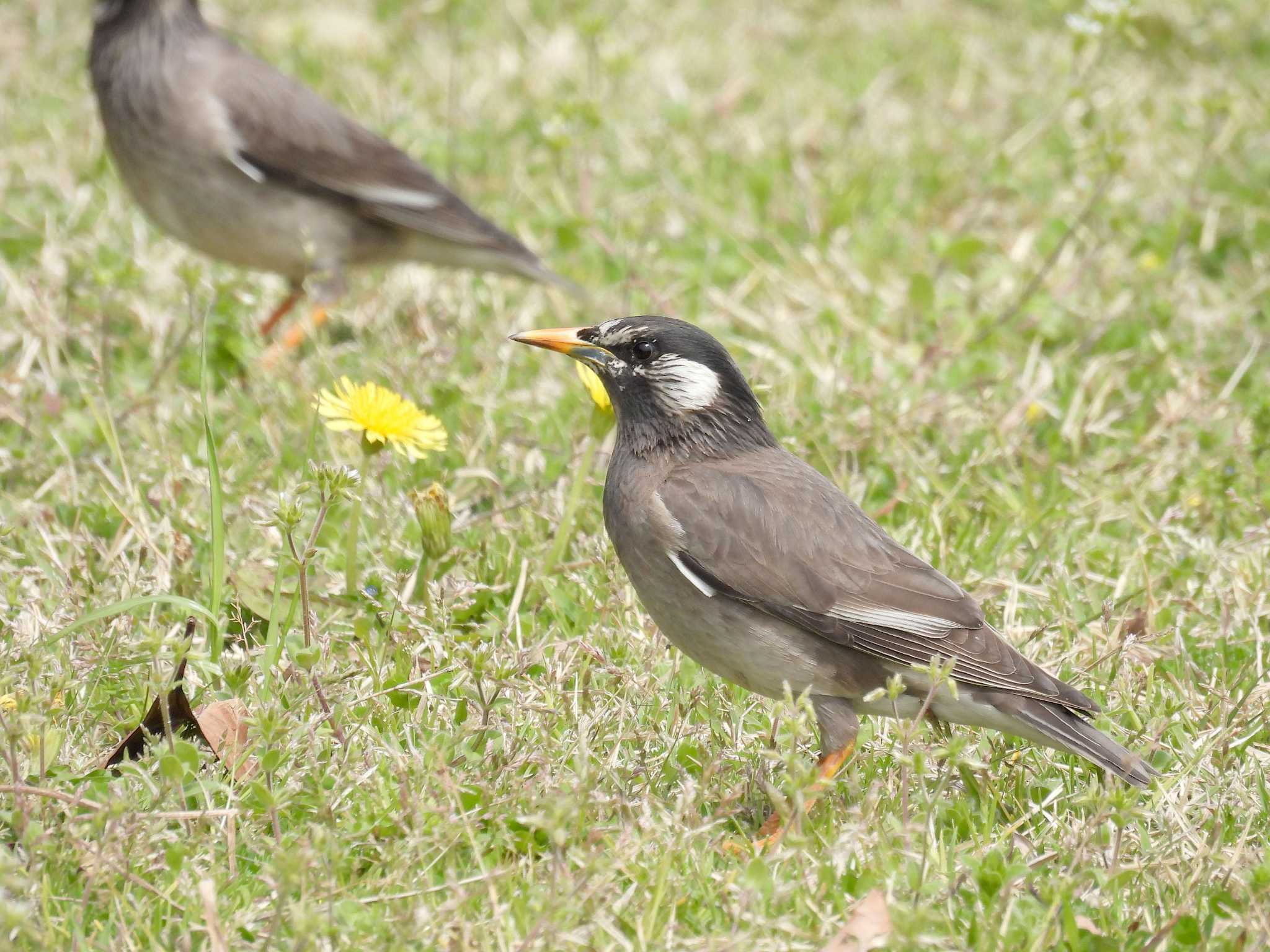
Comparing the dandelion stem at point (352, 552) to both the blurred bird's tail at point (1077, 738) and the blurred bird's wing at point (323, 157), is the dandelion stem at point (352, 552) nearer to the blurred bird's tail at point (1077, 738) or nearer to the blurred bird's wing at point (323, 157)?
the blurred bird's tail at point (1077, 738)

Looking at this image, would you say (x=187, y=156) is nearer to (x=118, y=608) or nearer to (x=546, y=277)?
(x=546, y=277)

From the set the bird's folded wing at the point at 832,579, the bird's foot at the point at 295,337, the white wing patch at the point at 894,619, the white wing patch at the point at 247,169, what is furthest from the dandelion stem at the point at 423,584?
the white wing patch at the point at 247,169

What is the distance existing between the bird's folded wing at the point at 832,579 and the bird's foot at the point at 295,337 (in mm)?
2621

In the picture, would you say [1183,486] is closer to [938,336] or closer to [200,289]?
[938,336]

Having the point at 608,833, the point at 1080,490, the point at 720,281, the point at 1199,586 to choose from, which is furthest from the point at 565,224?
the point at 608,833

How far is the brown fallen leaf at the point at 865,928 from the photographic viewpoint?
11.0 ft

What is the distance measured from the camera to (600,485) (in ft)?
18.3

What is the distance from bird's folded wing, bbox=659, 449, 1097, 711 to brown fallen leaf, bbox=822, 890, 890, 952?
83 cm

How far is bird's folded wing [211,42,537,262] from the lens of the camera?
6992mm

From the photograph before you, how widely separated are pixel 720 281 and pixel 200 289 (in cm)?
242

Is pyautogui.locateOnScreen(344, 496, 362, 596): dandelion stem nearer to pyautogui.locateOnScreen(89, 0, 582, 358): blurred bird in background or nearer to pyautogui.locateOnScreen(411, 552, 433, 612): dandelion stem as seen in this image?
pyautogui.locateOnScreen(411, 552, 433, 612): dandelion stem

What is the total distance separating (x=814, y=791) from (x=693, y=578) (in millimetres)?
1094

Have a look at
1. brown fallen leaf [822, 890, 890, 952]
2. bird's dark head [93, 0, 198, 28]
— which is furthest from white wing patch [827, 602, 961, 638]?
bird's dark head [93, 0, 198, 28]

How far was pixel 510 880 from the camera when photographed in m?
3.54
